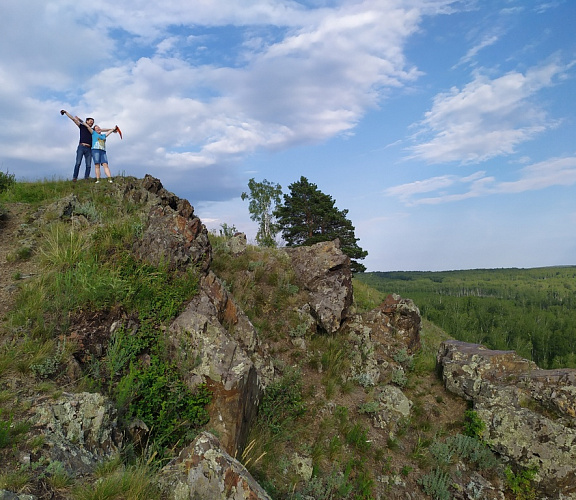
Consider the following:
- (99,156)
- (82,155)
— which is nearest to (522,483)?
(99,156)

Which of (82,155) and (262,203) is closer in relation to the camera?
(82,155)

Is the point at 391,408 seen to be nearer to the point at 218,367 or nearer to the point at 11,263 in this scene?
the point at 218,367

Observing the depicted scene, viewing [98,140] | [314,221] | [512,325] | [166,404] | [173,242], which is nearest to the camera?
[166,404]

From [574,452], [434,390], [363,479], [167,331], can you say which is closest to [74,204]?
[167,331]

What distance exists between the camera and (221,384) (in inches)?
229

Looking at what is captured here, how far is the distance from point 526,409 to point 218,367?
726 centimetres

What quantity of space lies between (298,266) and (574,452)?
819 centimetres

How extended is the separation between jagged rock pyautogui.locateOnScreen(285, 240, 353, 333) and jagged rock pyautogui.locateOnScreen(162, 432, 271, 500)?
6.27 metres

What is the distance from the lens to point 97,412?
4.47 m

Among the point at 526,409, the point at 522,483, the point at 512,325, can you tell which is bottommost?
the point at 512,325

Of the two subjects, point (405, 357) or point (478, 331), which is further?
point (478, 331)

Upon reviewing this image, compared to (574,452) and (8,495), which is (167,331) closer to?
(8,495)

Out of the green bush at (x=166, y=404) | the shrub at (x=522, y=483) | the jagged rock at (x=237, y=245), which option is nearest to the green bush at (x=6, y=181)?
the jagged rock at (x=237, y=245)

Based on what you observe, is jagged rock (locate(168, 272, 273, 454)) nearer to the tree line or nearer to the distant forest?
the tree line
